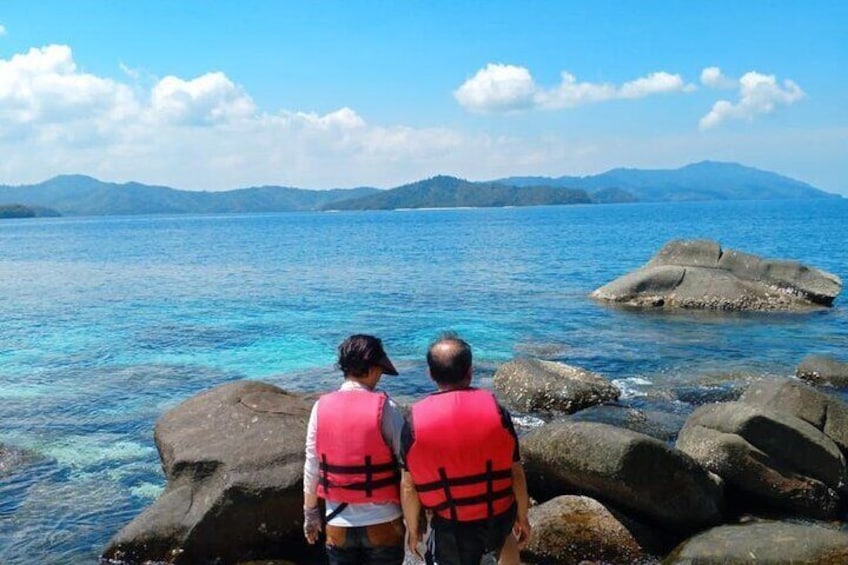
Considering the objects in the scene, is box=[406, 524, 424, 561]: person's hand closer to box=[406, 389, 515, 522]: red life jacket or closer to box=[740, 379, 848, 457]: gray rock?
box=[406, 389, 515, 522]: red life jacket

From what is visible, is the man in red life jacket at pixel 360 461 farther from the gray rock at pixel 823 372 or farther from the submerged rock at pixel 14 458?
the gray rock at pixel 823 372

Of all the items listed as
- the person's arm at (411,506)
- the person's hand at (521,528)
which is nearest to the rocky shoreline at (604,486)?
the person's hand at (521,528)

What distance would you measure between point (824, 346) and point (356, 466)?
23331 millimetres

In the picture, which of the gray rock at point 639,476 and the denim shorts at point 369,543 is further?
the gray rock at point 639,476

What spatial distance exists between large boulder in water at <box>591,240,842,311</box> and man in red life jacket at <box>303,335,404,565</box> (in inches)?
1136

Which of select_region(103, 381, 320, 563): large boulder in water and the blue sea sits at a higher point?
select_region(103, 381, 320, 563): large boulder in water

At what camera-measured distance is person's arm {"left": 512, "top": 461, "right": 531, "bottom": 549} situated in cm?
568

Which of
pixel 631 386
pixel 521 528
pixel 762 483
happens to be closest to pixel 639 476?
pixel 762 483

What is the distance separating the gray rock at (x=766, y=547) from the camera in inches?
323

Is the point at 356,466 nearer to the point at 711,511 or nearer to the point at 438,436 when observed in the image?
the point at 438,436

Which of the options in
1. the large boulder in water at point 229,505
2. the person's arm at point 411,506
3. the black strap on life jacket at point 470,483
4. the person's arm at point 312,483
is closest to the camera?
the black strap on life jacket at point 470,483

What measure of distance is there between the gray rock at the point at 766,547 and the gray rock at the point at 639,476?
0.91 m

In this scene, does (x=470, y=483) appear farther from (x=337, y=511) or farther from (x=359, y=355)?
(x=359, y=355)

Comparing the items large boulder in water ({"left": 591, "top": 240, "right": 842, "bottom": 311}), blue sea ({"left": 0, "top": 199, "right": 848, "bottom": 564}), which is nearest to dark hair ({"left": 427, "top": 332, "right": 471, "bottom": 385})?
blue sea ({"left": 0, "top": 199, "right": 848, "bottom": 564})
